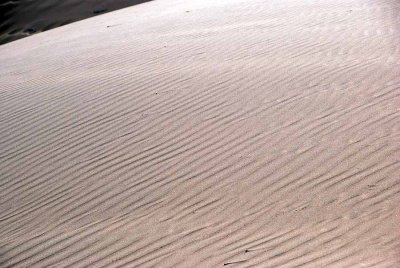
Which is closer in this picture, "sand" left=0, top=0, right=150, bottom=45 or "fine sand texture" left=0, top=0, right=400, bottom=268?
"fine sand texture" left=0, top=0, right=400, bottom=268

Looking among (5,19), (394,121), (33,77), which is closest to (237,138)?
(394,121)

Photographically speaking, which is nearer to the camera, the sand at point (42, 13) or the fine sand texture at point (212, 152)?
the fine sand texture at point (212, 152)

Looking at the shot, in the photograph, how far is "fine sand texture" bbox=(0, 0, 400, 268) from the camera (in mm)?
4934

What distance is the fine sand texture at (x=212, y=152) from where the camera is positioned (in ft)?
16.2

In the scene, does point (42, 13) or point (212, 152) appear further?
point (42, 13)

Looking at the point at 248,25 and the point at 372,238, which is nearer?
the point at 372,238

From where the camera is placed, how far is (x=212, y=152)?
6.37 metres

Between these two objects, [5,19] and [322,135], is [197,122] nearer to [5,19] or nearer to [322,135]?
[322,135]

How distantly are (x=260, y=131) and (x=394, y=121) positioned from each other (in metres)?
1.18

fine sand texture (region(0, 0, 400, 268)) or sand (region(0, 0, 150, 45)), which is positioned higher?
fine sand texture (region(0, 0, 400, 268))

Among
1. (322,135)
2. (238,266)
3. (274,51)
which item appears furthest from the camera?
(274,51)

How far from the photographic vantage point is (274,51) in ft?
30.1

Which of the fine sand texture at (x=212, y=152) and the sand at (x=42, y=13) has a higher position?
the fine sand texture at (x=212, y=152)

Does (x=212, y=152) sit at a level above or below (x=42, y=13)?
above
